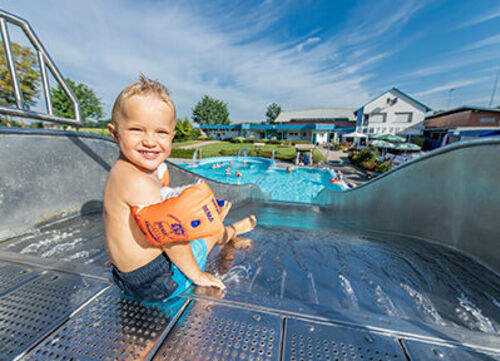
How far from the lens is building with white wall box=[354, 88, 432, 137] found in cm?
2670

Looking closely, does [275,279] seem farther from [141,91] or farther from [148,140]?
[141,91]

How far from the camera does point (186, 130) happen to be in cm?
3538

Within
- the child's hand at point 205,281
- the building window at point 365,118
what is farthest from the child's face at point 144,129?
the building window at point 365,118

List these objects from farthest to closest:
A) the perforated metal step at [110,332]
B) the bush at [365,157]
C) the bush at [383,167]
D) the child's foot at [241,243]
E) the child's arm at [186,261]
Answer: the bush at [365,157] < the bush at [383,167] < the child's foot at [241,243] < the child's arm at [186,261] < the perforated metal step at [110,332]

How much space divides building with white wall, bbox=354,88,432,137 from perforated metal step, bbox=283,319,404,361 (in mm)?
32048

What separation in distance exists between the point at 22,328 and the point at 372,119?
3542 cm

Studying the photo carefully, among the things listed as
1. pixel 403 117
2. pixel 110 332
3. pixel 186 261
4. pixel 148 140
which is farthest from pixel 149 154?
pixel 403 117

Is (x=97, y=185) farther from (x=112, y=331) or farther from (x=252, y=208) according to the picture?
(x=252, y=208)

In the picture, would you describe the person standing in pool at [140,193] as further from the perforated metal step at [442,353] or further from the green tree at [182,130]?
the green tree at [182,130]

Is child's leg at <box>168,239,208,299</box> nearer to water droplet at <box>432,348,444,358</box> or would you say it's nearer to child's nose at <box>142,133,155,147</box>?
child's nose at <box>142,133,155,147</box>

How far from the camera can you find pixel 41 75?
2.22 meters

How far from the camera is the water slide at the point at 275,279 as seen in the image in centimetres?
93

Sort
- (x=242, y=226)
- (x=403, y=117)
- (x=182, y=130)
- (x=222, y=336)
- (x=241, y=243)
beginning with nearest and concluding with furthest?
(x=222, y=336), (x=241, y=243), (x=242, y=226), (x=403, y=117), (x=182, y=130)

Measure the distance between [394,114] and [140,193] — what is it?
117ft
